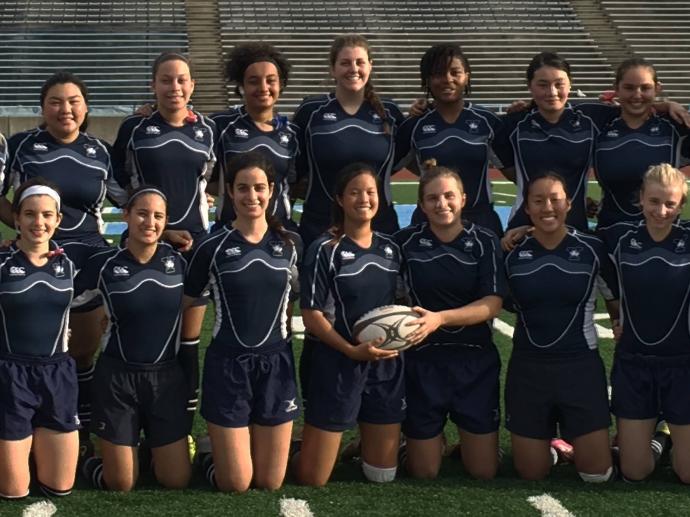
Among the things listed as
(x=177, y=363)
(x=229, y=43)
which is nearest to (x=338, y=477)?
(x=177, y=363)

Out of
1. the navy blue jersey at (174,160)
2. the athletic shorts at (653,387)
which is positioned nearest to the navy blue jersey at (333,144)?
the navy blue jersey at (174,160)

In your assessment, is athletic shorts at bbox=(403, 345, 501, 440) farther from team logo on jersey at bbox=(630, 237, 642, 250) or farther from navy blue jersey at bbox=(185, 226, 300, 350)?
team logo on jersey at bbox=(630, 237, 642, 250)

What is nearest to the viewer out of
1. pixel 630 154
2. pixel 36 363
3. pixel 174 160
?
pixel 36 363

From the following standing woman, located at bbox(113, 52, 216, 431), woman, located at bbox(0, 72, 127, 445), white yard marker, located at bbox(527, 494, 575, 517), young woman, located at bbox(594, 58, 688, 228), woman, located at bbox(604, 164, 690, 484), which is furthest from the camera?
young woman, located at bbox(594, 58, 688, 228)

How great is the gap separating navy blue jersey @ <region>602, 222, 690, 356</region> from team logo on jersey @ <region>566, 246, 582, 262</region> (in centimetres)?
17

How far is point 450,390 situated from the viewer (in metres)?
4.53

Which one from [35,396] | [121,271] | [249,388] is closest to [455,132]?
[249,388]

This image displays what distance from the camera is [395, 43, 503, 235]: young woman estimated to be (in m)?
4.96

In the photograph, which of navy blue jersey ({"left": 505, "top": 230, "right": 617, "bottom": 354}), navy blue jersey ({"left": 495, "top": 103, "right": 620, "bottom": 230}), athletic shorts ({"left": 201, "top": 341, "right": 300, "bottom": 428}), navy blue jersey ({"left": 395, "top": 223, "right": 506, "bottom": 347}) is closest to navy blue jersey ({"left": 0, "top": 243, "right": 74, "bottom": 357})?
athletic shorts ({"left": 201, "top": 341, "right": 300, "bottom": 428})

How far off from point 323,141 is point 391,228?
0.54m

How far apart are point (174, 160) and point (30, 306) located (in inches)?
40.1

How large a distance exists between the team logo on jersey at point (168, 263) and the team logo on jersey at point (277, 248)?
42 cm

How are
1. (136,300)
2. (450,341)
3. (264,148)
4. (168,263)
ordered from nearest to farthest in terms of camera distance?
(136,300) < (168,263) < (450,341) < (264,148)

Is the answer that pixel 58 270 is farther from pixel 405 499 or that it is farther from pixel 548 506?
pixel 548 506
